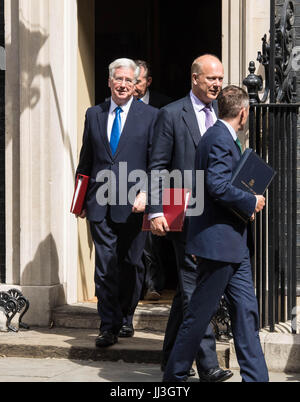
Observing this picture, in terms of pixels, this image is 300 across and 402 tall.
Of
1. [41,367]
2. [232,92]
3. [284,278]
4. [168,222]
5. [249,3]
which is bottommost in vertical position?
[41,367]

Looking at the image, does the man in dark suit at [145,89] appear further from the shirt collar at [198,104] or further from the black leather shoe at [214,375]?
the black leather shoe at [214,375]

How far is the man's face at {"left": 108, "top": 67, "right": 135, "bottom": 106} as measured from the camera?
749 centimetres

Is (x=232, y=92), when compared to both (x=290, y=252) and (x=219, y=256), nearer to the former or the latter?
(x=219, y=256)

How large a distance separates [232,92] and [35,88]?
2.84m

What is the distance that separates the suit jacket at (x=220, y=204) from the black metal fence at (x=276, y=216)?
1243mm

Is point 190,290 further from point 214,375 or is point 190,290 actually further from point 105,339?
point 105,339

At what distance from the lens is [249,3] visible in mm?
8203

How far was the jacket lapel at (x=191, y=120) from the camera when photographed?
6613 mm

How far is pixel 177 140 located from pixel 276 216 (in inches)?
44.9

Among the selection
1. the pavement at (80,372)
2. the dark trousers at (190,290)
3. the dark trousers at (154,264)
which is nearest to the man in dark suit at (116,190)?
the pavement at (80,372)

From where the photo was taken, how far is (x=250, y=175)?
19.8 feet

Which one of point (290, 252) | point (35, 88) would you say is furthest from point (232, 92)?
point (35, 88)

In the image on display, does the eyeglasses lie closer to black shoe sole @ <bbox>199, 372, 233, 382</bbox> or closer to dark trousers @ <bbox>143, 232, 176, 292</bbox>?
dark trousers @ <bbox>143, 232, 176, 292</bbox>
